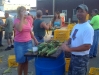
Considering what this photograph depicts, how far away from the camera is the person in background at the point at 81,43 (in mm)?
2635

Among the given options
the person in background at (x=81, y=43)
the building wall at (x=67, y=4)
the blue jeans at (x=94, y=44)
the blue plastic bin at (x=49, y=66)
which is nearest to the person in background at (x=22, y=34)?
the blue plastic bin at (x=49, y=66)

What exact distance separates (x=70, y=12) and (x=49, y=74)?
22053 millimetres

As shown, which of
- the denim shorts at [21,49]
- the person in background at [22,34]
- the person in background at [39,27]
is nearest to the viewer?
the person in background at [22,34]

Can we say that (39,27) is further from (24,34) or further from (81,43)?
(81,43)

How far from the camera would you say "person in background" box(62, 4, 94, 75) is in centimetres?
263

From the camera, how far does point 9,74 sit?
5016 mm

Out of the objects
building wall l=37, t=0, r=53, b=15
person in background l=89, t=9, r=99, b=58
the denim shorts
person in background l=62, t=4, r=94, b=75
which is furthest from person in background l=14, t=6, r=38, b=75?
building wall l=37, t=0, r=53, b=15

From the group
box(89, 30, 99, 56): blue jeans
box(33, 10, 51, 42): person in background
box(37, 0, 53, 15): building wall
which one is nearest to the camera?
box(33, 10, 51, 42): person in background

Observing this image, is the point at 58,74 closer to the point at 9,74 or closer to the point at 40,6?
→ the point at 9,74

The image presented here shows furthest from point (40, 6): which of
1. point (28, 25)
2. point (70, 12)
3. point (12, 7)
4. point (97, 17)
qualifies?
point (12, 7)

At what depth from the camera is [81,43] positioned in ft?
8.97

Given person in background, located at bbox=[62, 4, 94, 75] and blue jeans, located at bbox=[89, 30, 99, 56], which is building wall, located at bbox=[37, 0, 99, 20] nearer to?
blue jeans, located at bbox=[89, 30, 99, 56]

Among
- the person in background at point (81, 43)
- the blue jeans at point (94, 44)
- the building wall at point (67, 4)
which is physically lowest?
the blue jeans at point (94, 44)

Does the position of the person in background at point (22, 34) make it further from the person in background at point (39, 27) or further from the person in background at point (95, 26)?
the person in background at point (95, 26)
